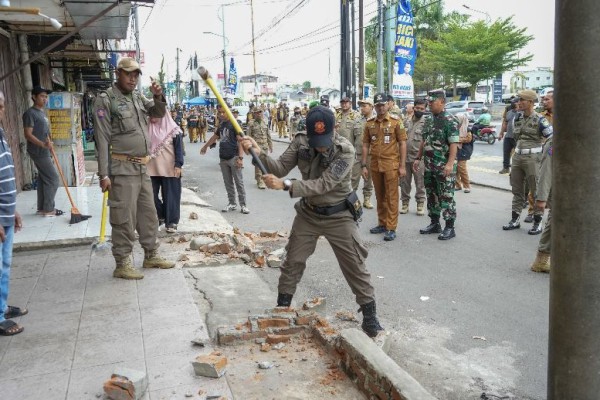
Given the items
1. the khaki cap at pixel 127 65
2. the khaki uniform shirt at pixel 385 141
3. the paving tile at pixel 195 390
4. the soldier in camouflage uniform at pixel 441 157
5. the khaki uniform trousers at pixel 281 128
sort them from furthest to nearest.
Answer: the khaki uniform trousers at pixel 281 128, the khaki uniform shirt at pixel 385 141, the soldier in camouflage uniform at pixel 441 157, the khaki cap at pixel 127 65, the paving tile at pixel 195 390

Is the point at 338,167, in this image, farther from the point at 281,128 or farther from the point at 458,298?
the point at 281,128

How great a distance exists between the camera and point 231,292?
5047 mm

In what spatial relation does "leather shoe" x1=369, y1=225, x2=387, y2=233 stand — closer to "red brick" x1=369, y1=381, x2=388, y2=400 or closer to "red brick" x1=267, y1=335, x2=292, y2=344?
"red brick" x1=267, y1=335, x2=292, y2=344

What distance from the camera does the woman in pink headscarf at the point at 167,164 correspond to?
688 centimetres

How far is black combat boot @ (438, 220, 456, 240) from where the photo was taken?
23.6ft

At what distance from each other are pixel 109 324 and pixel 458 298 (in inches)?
122

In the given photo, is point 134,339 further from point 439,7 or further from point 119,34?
point 439,7

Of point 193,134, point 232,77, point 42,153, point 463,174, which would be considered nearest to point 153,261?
point 42,153

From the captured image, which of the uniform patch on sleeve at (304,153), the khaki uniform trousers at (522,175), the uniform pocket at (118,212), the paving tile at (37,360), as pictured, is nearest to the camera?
the paving tile at (37,360)

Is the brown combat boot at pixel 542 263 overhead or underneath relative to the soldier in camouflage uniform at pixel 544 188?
underneath

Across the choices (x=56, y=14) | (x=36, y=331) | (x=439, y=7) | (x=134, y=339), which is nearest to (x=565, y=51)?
(x=134, y=339)

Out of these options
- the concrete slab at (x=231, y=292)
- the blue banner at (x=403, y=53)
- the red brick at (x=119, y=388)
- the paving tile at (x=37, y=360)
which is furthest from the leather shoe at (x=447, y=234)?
the blue banner at (x=403, y=53)

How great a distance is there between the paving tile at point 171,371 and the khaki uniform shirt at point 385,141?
14.5ft

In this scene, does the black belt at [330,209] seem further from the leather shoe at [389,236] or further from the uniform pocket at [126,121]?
the leather shoe at [389,236]
